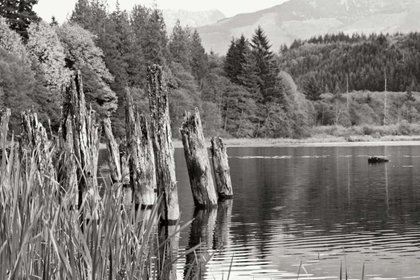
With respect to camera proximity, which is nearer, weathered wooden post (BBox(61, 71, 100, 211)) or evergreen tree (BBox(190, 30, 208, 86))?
weathered wooden post (BBox(61, 71, 100, 211))

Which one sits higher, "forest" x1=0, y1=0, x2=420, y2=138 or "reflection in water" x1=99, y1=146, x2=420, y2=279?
"forest" x1=0, y1=0, x2=420, y2=138

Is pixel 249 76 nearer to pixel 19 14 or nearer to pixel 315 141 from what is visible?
pixel 315 141

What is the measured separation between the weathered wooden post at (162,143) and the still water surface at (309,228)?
0.93 meters

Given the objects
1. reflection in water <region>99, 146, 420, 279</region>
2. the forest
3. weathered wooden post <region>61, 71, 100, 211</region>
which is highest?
the forest

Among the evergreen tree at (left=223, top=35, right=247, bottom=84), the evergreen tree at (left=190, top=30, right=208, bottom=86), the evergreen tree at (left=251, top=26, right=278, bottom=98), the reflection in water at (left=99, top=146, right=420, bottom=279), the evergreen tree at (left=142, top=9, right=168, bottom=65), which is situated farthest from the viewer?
the evergreen tree at (left=190, top=30, right=208, bottom=86)

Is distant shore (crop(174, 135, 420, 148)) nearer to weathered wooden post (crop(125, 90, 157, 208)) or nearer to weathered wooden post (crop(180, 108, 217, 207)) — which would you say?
weathered wooden post (crop(125, 90, 157, 208))

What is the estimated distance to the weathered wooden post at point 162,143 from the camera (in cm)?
1914

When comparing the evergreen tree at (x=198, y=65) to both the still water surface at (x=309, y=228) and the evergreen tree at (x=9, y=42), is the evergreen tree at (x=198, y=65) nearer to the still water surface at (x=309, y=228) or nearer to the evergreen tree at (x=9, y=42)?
the evergreen tree at (x=9, y=42)

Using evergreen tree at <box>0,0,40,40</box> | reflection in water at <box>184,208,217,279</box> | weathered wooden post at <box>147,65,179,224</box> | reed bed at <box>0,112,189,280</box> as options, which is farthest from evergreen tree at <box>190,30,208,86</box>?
reed bed at <box>0,112,189,280</box>

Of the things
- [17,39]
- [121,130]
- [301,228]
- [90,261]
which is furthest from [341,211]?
[121,130]

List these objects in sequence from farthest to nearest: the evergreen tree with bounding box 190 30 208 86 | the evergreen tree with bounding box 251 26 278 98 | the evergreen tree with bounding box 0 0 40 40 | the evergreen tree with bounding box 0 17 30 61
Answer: the evergreen tree with bounding box 190 30 208 86
the evergreen tree with bounding box 251 26 278 98
the evergreen tree with bounding box 0 0 40 40
the evergreen tree with bounding box 0 17 30 61

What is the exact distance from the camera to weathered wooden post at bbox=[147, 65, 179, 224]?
1914 centimetres

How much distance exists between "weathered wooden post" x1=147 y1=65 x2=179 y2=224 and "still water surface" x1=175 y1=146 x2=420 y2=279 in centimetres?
93

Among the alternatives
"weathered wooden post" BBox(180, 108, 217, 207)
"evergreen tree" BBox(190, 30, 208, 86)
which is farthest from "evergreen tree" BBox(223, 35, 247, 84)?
"weathered wooden post" BBox(180, 108, 217, 207)
